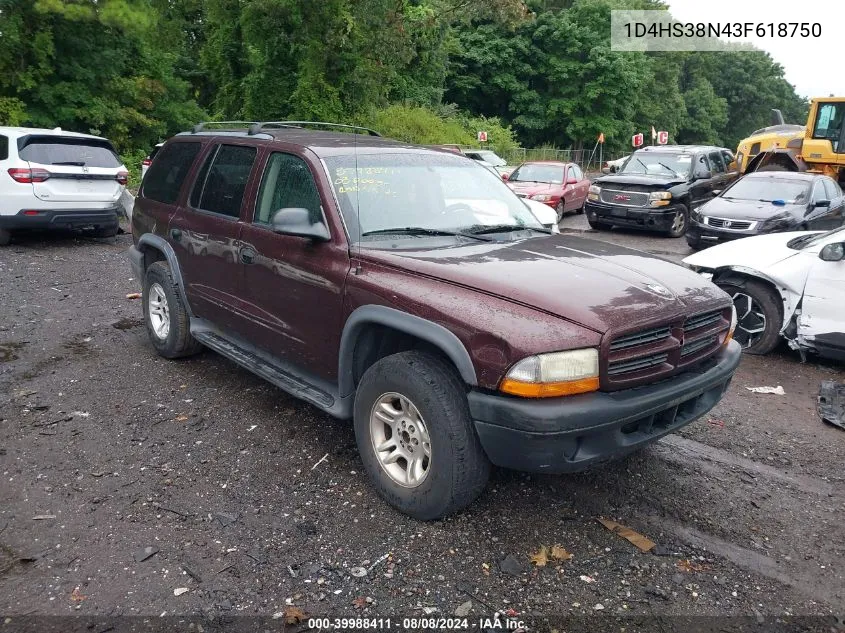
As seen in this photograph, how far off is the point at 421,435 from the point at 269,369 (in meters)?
1.43

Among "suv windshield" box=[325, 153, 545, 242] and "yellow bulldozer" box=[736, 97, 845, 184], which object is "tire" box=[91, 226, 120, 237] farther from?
"yellow bulldozer" box=[736, 97, 845, 184]

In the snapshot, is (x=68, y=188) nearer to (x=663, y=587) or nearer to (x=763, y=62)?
(x=663, y=587)

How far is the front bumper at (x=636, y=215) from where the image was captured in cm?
1374

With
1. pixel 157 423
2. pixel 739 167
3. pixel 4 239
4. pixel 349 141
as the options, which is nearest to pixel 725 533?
pixel 349 141

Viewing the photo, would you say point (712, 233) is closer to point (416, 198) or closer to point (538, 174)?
point (538, 174)

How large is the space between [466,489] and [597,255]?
158 centimetres

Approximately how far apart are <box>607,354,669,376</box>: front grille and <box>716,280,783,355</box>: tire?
3448 millimetres

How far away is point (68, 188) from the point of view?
10.0m

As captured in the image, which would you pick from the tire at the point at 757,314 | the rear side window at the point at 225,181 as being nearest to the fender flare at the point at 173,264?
the rear side window at the point at 225,181

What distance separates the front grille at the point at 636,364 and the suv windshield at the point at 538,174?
13.7 m

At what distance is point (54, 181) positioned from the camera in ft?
32.4

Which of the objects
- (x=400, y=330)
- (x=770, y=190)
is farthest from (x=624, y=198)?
(x=400, y=330)

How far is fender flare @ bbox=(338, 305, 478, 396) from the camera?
9.82 feet

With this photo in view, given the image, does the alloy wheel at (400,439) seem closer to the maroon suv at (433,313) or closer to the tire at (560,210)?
the maroon suv at (433,313)
